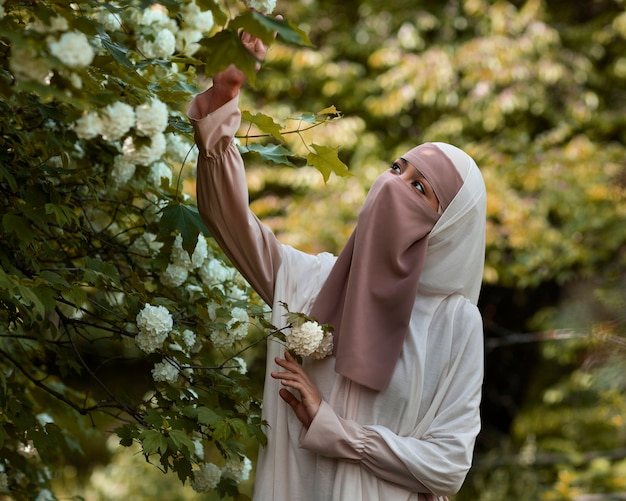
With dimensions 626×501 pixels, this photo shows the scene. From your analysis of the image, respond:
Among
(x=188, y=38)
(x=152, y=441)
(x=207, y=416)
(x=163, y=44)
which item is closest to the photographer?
Result: (x=152, y=441)

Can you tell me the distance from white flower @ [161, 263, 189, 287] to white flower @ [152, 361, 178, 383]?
0.26 metres

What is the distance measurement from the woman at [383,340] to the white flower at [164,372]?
27cm

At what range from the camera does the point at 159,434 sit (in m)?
2.26

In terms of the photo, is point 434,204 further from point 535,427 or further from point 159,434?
point 535,427

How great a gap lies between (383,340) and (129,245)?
36.4 inches

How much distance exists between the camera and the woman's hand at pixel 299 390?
2256 millimetres

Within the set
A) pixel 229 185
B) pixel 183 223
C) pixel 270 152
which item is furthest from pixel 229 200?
pixel 270 152

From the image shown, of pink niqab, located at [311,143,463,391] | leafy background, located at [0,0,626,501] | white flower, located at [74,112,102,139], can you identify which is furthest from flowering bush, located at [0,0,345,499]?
leafy background, located at [0,0,626,501]

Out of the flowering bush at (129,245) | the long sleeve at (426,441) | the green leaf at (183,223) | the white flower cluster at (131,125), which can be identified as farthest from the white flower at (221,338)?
the white flower cluster at (131,125)

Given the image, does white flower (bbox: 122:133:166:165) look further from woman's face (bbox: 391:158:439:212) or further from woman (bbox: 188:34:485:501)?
woman's face (bbox: 391:158:439:212)

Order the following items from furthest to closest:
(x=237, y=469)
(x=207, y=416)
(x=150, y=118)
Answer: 1. (x=237, y=469)
2. (x=207, y=416)
3. (x=150, y=118)

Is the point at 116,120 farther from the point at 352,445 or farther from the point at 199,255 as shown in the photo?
the point at 352,445

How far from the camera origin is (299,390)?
89.0 inches

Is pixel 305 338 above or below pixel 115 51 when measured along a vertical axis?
below
